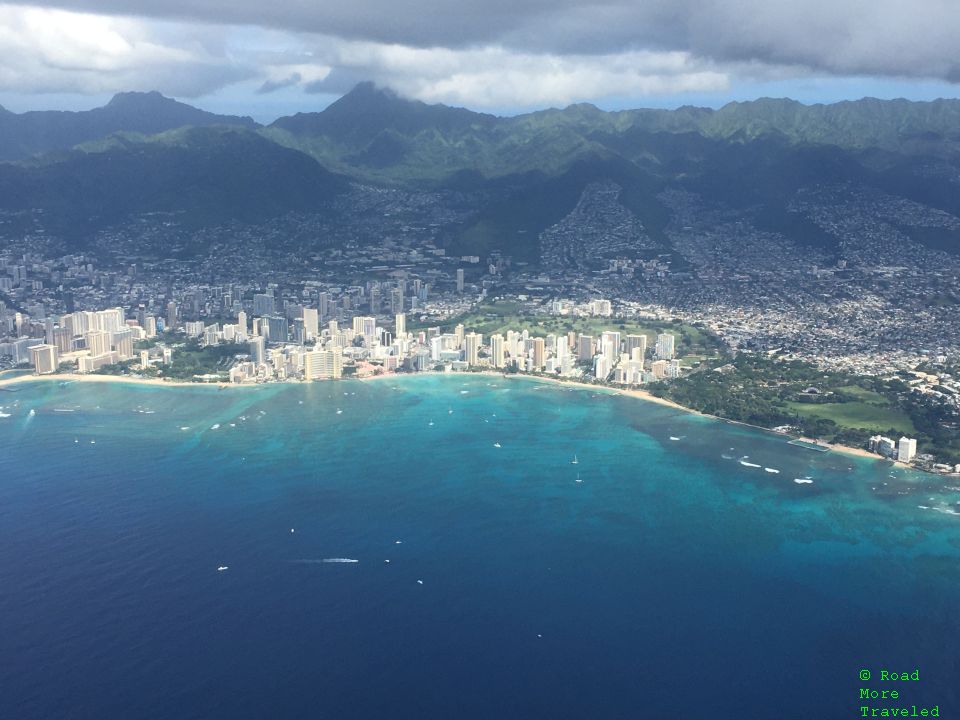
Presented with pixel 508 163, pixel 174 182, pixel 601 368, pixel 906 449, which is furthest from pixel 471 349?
pixel 508 163

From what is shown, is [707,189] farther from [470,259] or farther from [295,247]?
[295,247]

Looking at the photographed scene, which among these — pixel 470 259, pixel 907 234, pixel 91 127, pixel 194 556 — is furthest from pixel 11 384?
pixel 91 127

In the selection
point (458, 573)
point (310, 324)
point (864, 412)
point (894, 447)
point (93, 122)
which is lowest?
point (458, 573)

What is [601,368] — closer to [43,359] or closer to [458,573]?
[458,573]

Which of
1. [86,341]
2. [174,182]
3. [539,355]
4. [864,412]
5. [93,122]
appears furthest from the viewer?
[93,122]

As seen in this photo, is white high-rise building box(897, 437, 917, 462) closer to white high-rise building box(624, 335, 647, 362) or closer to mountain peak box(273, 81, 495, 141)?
white high-rise building box(624, 335, 647, 362)

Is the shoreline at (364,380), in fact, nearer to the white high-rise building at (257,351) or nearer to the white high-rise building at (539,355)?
the white high-rise building at (539,355)

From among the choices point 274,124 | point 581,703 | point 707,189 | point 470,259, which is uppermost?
point 274,124
